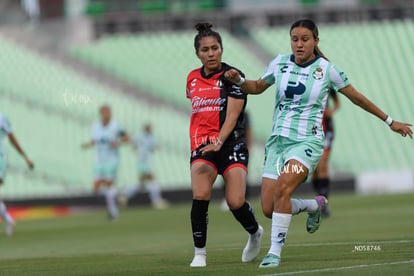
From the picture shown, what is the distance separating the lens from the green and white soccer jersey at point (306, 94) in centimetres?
1048

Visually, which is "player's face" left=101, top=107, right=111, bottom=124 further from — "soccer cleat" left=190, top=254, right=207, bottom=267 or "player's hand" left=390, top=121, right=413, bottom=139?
"player's hand" left=390, top=121, right=413, bottom=139

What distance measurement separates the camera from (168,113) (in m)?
35.9

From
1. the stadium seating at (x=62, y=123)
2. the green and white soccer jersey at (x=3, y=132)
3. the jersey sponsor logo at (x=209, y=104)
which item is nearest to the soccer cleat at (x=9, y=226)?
the green and white soccer jersey at (x=3, y=132)

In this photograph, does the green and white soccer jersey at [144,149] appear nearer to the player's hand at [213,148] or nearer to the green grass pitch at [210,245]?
the green grass pitch at [210,245]

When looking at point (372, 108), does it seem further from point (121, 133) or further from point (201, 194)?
point (121, 133)

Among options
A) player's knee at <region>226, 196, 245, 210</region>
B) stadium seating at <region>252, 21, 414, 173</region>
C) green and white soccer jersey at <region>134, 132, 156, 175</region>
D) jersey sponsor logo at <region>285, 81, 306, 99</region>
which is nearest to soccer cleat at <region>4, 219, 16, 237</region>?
player's knee at <region>226, 196, 245, 210</region>

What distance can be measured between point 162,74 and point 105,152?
12.1 metres

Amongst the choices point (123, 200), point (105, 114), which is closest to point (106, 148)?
point (105, 114)

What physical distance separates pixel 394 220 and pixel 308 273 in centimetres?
875

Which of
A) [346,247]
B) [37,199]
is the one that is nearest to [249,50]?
[37,199]

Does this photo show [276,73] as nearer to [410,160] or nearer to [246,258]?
[246,258]

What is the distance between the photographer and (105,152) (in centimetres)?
Answer: 2569

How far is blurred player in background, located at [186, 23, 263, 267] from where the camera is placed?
430 inches

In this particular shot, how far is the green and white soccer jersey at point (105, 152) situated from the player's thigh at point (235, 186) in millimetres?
14372
